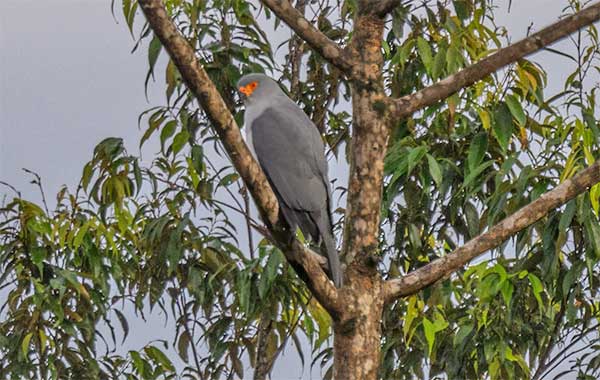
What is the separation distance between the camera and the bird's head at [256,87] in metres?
4.00

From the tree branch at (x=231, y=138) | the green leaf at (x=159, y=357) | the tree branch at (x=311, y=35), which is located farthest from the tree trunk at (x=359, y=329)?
the green leaf at (x=159, y=357)

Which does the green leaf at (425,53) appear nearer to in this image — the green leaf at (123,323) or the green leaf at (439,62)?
the green leaf at (439,62)

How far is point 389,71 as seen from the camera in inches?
183

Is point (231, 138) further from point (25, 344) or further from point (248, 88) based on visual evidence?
point (25, 344)

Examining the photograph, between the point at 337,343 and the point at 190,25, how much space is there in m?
1.69

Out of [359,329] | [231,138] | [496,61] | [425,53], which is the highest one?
[425,53]

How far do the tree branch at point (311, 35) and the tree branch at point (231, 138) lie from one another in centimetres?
56

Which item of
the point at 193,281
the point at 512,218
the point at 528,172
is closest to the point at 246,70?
the point at 193,281

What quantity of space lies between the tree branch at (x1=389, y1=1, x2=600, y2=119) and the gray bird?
0.36 m

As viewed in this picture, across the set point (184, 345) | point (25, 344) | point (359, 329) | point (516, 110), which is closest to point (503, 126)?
point (516, 110)

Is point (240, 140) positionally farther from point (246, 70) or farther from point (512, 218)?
point (246, 70)

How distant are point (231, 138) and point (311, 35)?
0.62m

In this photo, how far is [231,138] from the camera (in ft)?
9.45

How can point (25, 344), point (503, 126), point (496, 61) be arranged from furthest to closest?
point (25, 344) → point (503, 126) → point (496, 61)
